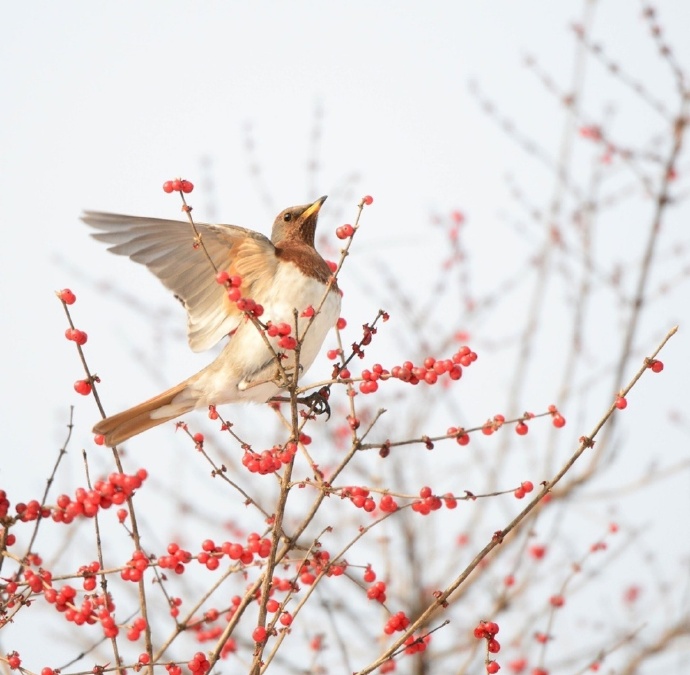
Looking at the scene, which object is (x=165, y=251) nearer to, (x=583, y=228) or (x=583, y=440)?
(x=583, y=440)

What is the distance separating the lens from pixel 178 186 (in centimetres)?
275

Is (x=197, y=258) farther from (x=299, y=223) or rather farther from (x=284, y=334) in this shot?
(x=284, y=334)

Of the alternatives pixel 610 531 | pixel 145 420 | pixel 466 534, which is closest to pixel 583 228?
pixel 466 534

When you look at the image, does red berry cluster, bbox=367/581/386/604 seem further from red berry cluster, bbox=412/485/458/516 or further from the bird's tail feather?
the bird's tail feather

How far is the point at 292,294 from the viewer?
3.82 m

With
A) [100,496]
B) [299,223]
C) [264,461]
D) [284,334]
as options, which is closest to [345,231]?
[284,334]

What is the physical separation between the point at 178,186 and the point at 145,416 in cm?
125

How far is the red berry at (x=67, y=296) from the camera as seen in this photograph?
262 centimetres

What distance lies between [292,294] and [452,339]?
3.34 meters

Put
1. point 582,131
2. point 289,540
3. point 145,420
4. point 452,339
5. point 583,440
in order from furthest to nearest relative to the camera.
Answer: point 452,339 → point 582,131 → point 145,420 → point 289,540 → point 583,440

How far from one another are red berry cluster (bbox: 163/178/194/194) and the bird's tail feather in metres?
0.96

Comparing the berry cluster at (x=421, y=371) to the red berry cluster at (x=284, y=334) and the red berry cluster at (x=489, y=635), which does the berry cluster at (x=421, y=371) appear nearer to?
the red berry cluster at (x=284, y=334)

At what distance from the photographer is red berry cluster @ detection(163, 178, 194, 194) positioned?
2750 millimetres

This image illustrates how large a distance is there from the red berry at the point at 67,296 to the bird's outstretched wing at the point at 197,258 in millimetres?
1105
